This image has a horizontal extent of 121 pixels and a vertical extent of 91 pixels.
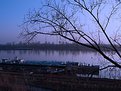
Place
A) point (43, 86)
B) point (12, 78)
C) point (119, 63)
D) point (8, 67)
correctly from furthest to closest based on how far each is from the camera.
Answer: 1. point (8, 67)
2. point (43, 86)
3. point (12, 78)
4. point (119, 63)

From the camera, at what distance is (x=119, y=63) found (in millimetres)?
8320

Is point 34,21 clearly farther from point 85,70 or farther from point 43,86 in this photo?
point 43,86

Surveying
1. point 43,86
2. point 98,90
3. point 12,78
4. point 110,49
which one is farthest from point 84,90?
point 110,49

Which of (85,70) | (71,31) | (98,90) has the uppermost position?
(71,31)

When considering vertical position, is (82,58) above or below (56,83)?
above

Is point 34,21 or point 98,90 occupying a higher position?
point 34,21

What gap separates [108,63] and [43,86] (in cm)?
754

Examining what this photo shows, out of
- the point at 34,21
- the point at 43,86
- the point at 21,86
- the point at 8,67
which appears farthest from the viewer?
the point at 8,67

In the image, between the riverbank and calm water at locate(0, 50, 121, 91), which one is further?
the riverbank

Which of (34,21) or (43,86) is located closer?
(34,21)

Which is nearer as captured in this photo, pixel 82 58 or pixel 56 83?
pixel 56 83

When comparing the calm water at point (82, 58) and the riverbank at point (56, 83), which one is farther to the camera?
the riverbank at point (56, 83)

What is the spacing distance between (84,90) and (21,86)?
3.01 m

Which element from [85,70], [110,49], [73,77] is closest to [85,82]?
[73,77]
